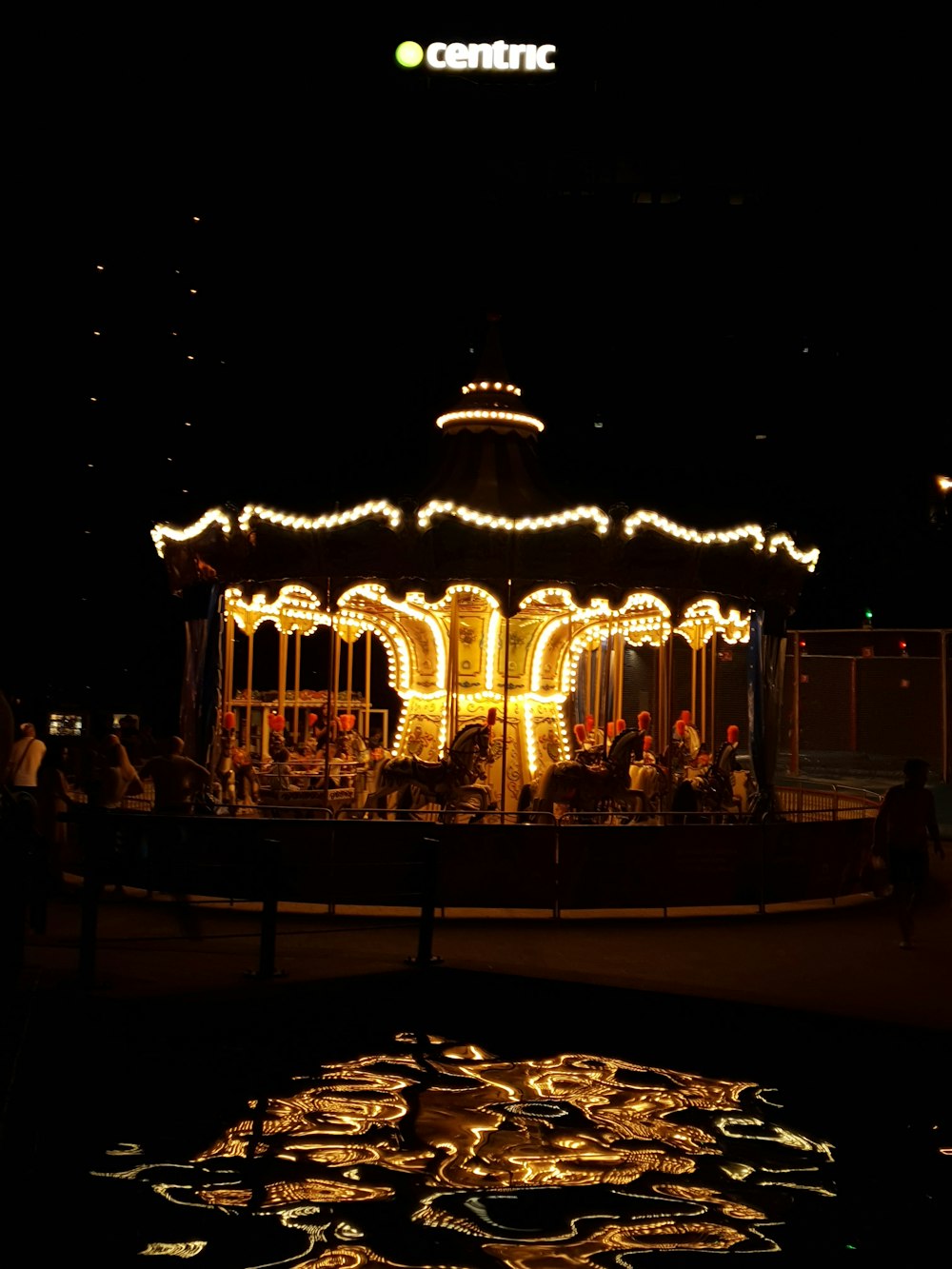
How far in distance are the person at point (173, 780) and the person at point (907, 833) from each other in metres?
6.07

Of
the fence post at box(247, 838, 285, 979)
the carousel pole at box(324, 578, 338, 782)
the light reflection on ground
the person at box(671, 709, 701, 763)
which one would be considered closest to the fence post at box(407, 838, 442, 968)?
the fence post at box(247, 838, 285, 979)

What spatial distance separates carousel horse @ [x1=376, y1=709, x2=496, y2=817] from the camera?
14492 millimetres

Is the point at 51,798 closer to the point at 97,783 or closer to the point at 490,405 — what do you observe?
the point at 97,783

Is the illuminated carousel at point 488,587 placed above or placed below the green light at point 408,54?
below

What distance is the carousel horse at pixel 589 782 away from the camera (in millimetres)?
14266

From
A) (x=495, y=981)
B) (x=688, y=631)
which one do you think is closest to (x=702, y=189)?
(x=688, y=631)

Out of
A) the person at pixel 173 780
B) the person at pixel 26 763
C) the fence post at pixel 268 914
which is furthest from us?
the person at pixel 26 763

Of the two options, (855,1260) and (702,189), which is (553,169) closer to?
(702,189)

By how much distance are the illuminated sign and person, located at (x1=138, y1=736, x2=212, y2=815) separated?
1680 cm

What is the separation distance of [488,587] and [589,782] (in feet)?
8.33

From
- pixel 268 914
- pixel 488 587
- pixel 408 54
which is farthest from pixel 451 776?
pixel 408 54

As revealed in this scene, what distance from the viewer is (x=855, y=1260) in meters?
5.07

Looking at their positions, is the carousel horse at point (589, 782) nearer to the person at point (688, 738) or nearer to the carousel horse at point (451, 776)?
the carousel horse at point (451, 776)

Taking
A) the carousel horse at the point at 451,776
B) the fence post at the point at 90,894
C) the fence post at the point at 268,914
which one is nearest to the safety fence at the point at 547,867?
the carousel horse at the point at 451,776
